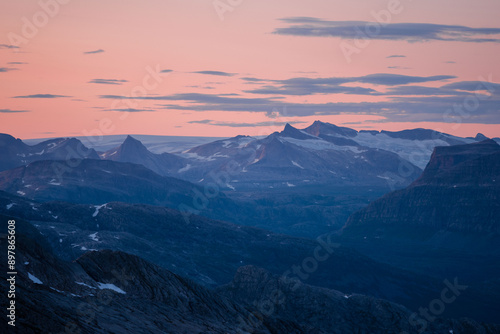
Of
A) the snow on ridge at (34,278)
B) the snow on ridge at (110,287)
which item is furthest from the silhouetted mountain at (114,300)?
the snow on ridge at (34,278)

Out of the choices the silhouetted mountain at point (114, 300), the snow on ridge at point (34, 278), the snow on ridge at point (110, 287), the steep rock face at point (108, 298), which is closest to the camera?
the steep rock face at point (108, 298)

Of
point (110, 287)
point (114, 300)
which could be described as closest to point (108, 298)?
point (114, 300)

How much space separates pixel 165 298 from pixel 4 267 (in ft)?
138

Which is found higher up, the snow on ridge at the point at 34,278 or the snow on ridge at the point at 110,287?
the snow on ridge at the point at 34,278

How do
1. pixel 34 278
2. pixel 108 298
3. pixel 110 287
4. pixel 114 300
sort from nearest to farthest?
pixel 34 278
pixel 108 298
pixel 114 300
pixel 110 287

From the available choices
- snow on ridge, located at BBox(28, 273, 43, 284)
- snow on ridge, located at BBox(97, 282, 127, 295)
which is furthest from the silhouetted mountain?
snow on ridge, located at BBox(28, 273, 43, 284)

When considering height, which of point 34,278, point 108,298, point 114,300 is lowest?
point 114,300

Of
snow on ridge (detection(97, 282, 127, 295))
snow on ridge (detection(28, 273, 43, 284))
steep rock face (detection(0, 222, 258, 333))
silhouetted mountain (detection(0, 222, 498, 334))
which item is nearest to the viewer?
steep rock face (detection(0, 222, 258, 333))

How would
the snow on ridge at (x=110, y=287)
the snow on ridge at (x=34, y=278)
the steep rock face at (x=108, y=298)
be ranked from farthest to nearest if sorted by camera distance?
the snow on ridge at (x=110, y=287) → the snow on ridge at (x=34, y=278) → the steep rock face at (x=108, y=298)

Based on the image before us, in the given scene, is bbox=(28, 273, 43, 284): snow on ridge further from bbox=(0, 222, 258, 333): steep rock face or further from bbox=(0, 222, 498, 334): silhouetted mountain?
bbox=(0, 222, 498, 334): silhouetted mountain

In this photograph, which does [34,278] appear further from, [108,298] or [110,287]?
[110,287]

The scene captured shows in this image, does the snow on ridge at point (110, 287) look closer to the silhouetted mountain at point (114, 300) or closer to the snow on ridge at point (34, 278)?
the silhouetted mountain at point (114, 300)

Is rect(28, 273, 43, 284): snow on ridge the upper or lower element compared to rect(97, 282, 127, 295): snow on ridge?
upper

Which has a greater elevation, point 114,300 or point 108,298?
point 108,298
